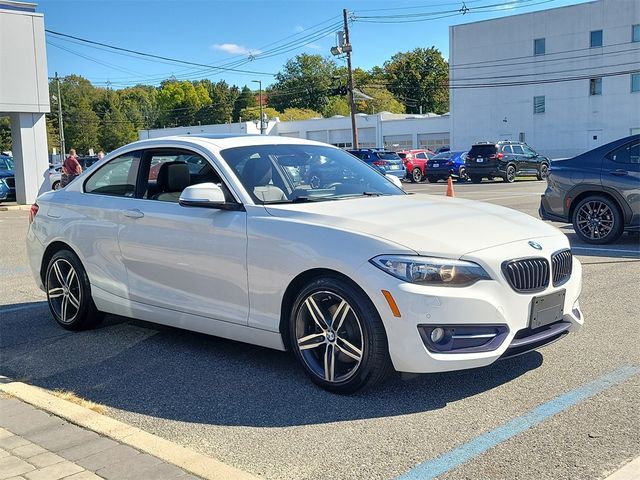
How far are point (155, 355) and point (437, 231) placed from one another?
8.35 feet

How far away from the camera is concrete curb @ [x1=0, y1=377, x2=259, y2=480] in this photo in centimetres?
331

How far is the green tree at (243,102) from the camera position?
410ft

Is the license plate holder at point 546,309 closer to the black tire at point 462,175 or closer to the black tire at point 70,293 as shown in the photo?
the black tire at point 70,293

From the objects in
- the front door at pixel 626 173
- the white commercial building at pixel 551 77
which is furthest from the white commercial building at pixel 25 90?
the white commercial building at pixel 551 77

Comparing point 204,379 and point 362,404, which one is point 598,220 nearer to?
point 362,404

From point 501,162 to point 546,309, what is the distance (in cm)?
2783

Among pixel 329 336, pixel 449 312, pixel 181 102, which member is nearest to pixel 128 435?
pixel 329 336

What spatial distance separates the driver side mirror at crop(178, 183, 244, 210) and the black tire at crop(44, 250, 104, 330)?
170cm

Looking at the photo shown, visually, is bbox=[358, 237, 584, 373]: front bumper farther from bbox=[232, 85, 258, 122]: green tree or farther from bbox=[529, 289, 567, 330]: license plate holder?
bbox=[232, 85, 258, 122]: green tree

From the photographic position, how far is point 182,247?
5.07 meters

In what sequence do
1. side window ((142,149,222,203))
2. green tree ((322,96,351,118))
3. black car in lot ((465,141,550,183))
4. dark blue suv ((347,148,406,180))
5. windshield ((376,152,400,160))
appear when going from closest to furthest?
side window ((142,149,222,203)), black car in lot ((465,141,550,183)), dark blue suv ((347,148,406,180)), windshield ((376,152,400,160)), green tree ((322,96,351,118))

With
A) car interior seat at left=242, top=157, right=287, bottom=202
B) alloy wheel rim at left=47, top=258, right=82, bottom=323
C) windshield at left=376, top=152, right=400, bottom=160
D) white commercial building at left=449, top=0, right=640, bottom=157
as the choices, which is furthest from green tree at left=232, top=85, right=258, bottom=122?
car interior seat at left=242, top=157, right=287, bottom=202

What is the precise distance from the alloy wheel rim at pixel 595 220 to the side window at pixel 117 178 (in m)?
7.14

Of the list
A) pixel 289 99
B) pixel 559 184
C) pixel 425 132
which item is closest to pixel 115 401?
pixel 559 184
